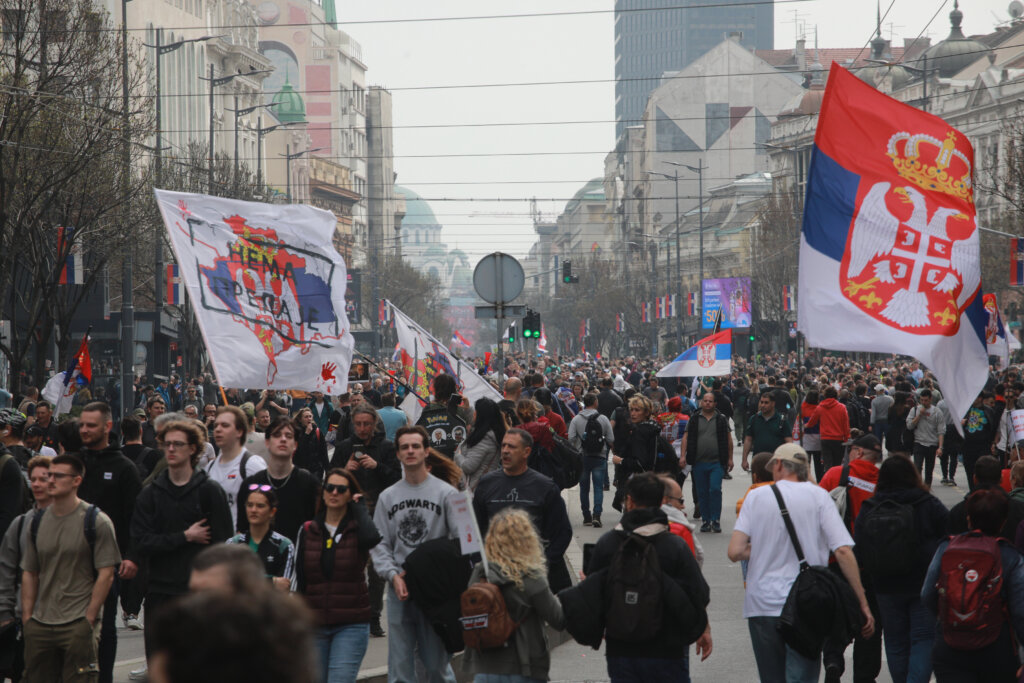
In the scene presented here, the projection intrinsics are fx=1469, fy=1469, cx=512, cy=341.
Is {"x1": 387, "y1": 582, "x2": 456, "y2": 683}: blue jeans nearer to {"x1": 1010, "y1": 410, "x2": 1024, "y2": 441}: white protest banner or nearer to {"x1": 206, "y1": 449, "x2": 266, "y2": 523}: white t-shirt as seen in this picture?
{"x1": 206, "y1": 449, "x2": 266, "y2": 523}: white t-shirt

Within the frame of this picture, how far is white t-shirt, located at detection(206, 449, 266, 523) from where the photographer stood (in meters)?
7.41

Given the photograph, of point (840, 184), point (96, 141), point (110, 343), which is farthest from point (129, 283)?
point (840, 184)

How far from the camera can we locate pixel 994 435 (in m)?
17.4

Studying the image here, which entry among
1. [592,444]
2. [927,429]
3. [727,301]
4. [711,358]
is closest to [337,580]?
[592,444]

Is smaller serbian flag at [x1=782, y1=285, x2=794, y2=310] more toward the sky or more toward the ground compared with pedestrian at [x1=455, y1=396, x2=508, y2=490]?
more toward the sky

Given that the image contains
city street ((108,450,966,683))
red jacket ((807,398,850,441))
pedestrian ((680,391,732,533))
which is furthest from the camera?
red jacket ((807,398,850,441))

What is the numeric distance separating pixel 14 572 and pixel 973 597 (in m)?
4.31

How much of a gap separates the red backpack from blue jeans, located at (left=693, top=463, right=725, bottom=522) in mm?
8415

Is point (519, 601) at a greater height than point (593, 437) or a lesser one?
greater

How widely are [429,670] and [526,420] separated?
4.85 m

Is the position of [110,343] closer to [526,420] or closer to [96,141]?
[96,141]

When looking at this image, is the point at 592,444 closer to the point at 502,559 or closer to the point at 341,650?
the point at 341,650

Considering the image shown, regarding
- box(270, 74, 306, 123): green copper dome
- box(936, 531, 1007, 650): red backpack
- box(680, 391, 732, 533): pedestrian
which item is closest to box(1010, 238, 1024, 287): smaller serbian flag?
box(680, 391, 732, 533): pedestrian

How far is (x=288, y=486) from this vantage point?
24.4ft
